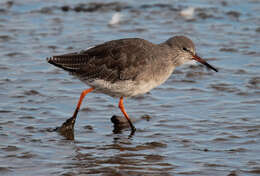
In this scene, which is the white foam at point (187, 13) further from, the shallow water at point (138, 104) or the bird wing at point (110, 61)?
the bird wing at point (110, 61)

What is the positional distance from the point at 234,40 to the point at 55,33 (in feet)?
13.5

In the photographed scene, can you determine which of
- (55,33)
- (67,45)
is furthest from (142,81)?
(55,33)

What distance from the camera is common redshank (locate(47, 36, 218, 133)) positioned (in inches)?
286

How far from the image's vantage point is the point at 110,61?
736 centimetres

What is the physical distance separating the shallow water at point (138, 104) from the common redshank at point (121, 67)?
2.03 ft

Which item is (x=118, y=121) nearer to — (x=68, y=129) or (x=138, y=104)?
(x=68, y=129)

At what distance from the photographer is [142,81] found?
7270 mm

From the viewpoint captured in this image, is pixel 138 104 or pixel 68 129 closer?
pixel 68 129

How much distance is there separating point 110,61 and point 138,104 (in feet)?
4.59

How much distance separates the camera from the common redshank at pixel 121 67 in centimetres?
727

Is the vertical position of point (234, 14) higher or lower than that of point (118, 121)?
higher

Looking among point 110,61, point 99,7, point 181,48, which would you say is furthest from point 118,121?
point 99,7

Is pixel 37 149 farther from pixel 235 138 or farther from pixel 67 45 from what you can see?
pixel 67 45

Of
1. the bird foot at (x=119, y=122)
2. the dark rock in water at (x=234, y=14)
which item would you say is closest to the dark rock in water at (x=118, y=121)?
the bird foot at (x=119, y=122)
